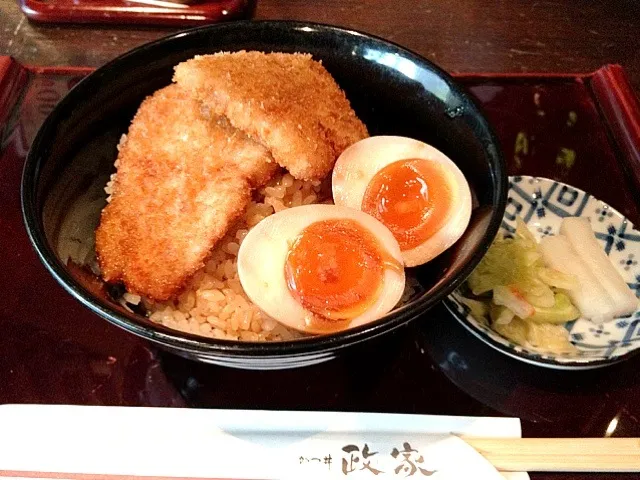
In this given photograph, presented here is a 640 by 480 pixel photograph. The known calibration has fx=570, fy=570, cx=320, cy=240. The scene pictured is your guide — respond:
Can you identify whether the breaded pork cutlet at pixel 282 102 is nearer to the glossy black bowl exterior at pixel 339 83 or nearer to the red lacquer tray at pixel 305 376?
the glossy black bowl exterior at pixel 339 83

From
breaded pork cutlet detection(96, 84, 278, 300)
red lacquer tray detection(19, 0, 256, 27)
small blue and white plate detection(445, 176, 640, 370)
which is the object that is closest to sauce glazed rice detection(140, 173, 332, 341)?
breaded pork cutlet detection(96, 84, 278, 300)

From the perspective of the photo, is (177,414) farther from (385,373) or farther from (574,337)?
(574,337)

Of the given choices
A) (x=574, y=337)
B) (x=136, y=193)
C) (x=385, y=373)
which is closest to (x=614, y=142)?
(x=574, y=337)

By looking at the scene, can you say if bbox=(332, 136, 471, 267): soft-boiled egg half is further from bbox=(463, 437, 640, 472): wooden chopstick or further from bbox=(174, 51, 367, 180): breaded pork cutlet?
bbox=(463, 437, 640, 472): wooden chopstick

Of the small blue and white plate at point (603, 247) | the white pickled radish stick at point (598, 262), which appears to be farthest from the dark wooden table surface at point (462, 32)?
the white pickled radish stick at point (598, 262)

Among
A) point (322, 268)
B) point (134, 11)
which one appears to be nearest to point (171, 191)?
point (322, 268)

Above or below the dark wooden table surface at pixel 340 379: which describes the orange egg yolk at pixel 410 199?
above
